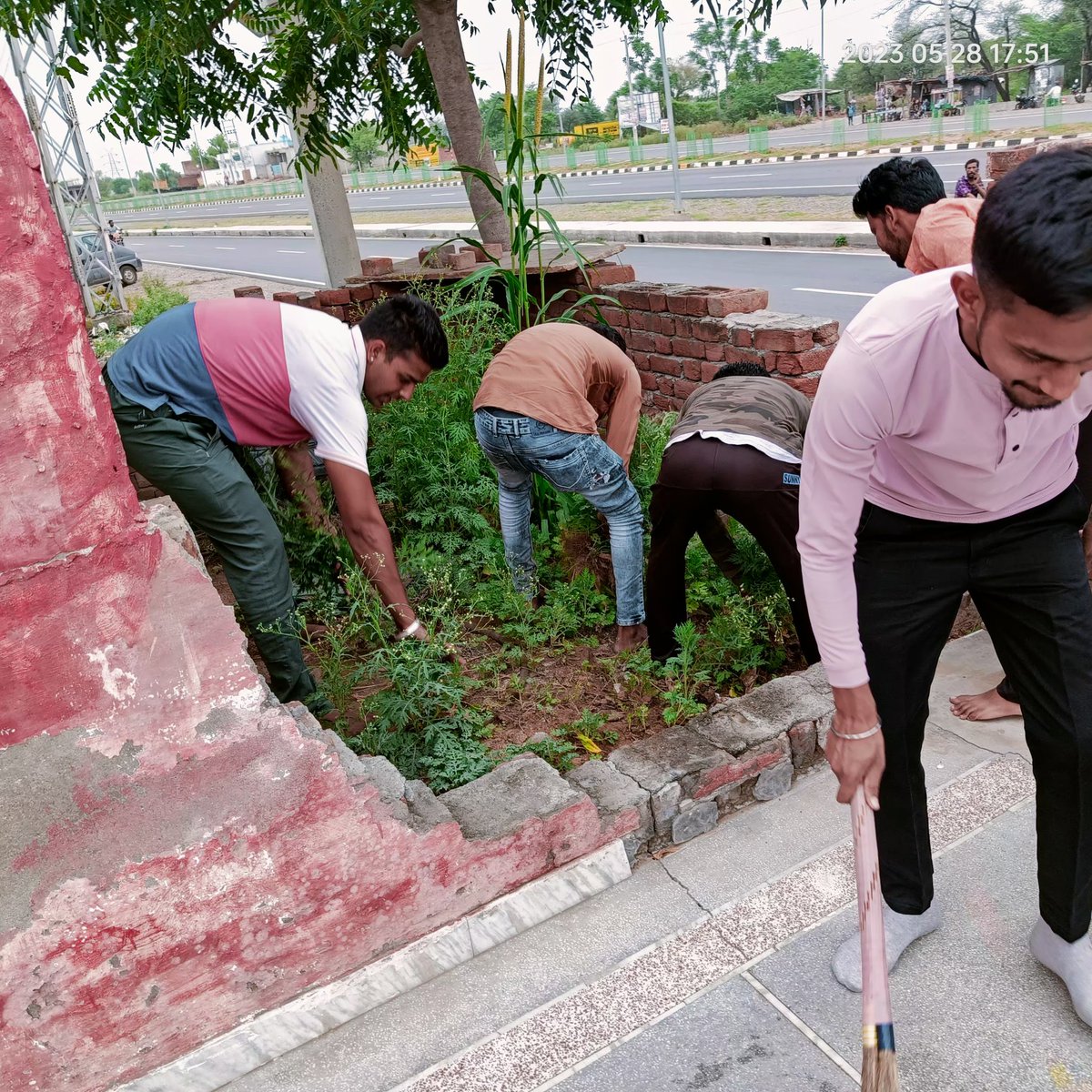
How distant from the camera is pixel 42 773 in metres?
1.79

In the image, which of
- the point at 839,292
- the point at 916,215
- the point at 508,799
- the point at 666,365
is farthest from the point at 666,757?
the point at 839,292

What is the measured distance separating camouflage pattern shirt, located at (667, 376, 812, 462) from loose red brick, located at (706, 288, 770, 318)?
1.25m

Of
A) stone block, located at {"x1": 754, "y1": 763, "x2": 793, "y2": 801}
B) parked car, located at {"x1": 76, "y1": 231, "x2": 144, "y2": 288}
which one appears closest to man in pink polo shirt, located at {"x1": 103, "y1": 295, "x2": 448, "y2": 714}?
stone block, located at {"x1": 754, "y1": 763, "x2": 793, "y2": 801}

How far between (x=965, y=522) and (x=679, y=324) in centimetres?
304

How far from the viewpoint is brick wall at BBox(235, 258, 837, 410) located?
4.06 meters

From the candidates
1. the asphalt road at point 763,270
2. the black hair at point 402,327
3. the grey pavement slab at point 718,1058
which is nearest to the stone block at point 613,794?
the grey pavement slab at point 718,1058

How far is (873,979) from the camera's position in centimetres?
162

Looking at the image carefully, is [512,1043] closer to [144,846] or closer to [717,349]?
[144,846]

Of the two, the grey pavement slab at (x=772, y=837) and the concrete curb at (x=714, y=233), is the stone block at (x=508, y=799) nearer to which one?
the grey pavement slab at (x=772, y=837)

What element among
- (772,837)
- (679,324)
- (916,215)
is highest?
(916,215)

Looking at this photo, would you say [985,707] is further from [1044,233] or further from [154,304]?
[154,304]

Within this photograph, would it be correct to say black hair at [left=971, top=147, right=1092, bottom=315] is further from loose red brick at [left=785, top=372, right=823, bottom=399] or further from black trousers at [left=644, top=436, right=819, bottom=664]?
loose red brick at [left=785, top=372, right=823, bottom=399]

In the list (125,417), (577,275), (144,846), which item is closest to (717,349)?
(577,275)

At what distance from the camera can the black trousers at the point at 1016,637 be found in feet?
5.74
